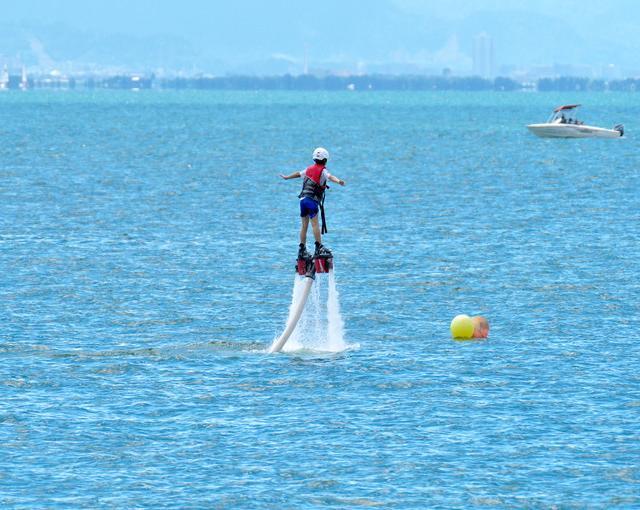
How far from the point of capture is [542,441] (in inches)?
1346

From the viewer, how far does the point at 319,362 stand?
1673 inches

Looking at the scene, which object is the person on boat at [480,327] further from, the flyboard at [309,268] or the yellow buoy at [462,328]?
the flyboard at [309,268]

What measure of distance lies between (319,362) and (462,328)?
17.4 feet

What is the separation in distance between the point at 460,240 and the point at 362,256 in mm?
7124

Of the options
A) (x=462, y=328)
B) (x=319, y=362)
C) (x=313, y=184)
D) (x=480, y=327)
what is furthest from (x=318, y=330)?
(x=313, y=184)

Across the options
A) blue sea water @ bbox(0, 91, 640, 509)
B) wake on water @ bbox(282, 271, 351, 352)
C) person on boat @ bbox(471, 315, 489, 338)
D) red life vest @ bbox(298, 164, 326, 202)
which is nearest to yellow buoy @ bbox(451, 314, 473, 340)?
person on boat @ bbox(471, 315, 489, 338)

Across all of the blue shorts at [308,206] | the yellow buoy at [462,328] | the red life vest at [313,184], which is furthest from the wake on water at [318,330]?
the yellow buoy at [462,328]

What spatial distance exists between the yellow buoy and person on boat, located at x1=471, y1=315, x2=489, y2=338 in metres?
0.15

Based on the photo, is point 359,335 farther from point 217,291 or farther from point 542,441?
point 542,441

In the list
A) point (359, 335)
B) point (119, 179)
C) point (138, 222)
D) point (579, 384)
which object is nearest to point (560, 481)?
point (579, 384)

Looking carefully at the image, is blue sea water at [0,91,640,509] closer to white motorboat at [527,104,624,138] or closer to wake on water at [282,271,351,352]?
wake on water at [282,271,351,352]

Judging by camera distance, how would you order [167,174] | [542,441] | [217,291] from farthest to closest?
[167,174] → [217,291] → [542,441]

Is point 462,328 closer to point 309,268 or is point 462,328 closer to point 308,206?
point 309,268

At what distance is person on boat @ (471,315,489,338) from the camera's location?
4581 centimetres
